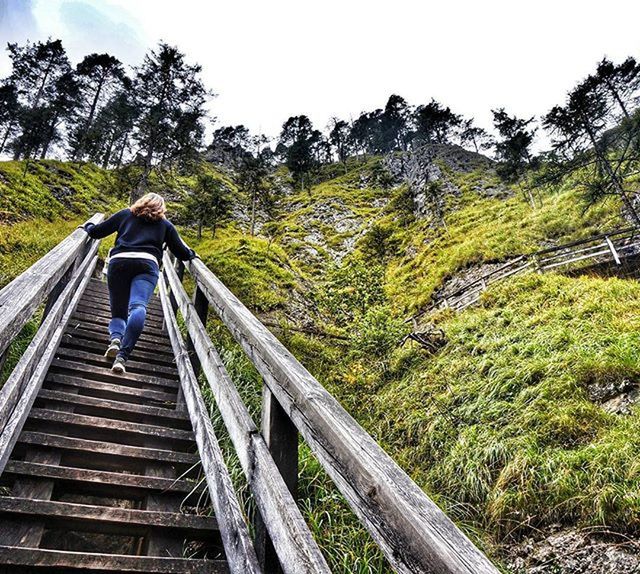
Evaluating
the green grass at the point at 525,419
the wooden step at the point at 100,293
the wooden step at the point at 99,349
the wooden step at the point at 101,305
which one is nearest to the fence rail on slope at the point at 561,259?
the green grass at the point at 525,419

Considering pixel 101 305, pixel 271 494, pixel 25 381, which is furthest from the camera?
pixel 101 305

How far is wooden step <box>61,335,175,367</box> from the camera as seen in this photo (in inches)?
163

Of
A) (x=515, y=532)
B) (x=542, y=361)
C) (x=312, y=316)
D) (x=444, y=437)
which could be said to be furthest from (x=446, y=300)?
(x=515, y=532)

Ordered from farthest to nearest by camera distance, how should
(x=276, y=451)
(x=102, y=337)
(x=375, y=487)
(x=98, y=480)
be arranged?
(x=102, y=337)
(x=98, y=480)
(x=276, y=451)
(x=375, y=487)

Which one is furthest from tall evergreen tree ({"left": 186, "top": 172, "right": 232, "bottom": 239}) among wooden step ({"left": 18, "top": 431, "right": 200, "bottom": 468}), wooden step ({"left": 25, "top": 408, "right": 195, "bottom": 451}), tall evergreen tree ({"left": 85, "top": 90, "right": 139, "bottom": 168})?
wooden step ({"left": 18, "top": 431, "right": 200, "bottom": 468})

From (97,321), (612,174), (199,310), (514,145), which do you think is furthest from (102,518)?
(514,145)

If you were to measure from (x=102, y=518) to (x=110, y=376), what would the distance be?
1830 mm

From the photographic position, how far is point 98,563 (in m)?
1.75

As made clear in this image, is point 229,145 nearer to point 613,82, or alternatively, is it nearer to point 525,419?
point 613,82

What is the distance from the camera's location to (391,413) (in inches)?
305

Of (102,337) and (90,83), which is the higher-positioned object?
(90,83)

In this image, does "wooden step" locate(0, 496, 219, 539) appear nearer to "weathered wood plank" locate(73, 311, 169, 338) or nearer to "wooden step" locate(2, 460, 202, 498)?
"wooden step" locate(2, 460, 202, 498)

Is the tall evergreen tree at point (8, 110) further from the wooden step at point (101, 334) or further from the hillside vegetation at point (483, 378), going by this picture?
the wooden step at point (101, 334)

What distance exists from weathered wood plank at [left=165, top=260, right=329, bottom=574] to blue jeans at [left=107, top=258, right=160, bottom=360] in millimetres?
1768
